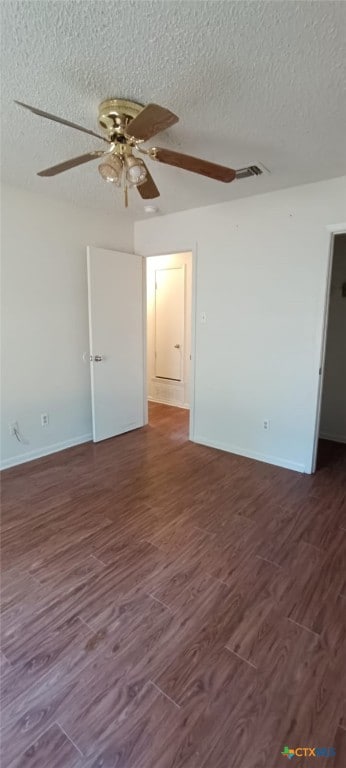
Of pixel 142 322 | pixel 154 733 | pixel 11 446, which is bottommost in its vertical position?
pixel 154 733

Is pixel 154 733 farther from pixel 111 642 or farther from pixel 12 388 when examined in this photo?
pixel 12 388

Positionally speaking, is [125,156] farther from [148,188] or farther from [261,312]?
[261,312]

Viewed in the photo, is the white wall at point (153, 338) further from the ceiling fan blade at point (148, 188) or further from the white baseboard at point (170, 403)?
the ceiling fan blade at point (148, 188)

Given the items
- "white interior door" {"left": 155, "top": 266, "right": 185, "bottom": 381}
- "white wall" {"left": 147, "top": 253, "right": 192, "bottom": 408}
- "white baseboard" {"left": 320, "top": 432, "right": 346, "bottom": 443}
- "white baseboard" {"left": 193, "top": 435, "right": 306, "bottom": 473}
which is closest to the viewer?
"white baseboard" {"left": 193, "top": 435, "right": 306, "bottom": 473}

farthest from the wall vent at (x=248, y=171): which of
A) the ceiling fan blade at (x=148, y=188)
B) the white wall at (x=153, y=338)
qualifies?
the white wall at (x=153, y=338)

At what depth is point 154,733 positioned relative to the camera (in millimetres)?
1269

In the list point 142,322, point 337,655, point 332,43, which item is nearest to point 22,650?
point 337,655

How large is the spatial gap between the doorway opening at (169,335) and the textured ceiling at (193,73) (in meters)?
2.64

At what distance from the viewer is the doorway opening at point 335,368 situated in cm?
389

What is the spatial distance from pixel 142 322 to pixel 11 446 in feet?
6.68

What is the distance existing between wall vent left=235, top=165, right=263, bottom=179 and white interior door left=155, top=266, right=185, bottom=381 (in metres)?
2.39

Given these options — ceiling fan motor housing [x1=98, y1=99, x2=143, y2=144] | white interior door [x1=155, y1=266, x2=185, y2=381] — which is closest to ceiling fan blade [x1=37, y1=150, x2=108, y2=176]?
ceiling fan motor housing [x1=98, y1=99, x2=143, y2=144]

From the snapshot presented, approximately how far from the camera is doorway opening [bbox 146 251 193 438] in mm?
5121

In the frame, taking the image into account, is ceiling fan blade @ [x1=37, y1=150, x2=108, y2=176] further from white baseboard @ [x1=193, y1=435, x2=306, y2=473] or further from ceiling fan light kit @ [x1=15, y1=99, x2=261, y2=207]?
white baseboard @ [x1=193, y1=435, x2=306, y2=473]
